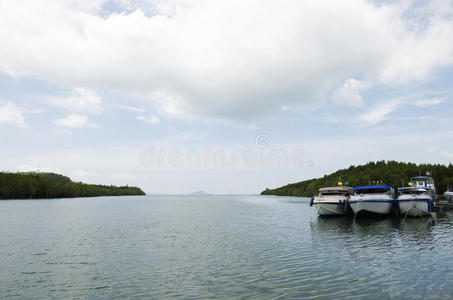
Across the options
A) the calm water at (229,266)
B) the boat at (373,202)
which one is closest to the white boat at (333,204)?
the boat at (373,202)

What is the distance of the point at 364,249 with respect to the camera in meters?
25.8

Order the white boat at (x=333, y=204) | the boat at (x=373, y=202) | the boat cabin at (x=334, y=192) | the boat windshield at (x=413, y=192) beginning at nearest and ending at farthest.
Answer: the boat at (x=373, y=202)
the white boat at (x=333, y=204)
the boat windshield at (x=413, y=192)
the boat cabin at (x=334, y=192)

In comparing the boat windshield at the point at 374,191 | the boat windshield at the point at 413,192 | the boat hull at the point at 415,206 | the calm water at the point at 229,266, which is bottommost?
the calm water at the point at 229,266

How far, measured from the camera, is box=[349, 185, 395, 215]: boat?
4894 centimetres

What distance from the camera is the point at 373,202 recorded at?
4894 cm

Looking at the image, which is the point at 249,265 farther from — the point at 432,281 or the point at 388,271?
the point at 432,281

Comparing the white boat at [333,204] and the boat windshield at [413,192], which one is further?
the boat windshield at [413,192]

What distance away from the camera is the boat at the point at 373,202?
161 feet

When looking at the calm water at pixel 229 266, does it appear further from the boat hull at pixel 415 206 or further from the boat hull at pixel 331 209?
the boat hull at pixel 415 206

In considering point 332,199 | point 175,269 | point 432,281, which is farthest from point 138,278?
point 332,199

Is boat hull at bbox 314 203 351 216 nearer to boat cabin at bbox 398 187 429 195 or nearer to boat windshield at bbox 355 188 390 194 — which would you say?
boat windshield at bbox 355 188 390 194

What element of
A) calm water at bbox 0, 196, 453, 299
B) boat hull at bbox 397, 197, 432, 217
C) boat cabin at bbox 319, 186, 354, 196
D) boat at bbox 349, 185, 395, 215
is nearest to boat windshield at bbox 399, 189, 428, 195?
boat hull at bbox 397, 197, 432, 217

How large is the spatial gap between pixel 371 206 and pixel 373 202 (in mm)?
868

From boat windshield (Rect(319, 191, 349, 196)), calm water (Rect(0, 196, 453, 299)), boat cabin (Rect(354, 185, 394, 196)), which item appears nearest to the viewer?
calm water (Rect(0, 196, 453, 299))
